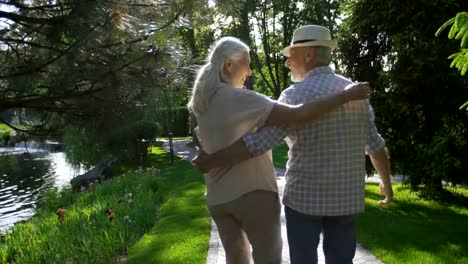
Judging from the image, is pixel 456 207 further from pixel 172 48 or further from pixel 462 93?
pixel 172 48

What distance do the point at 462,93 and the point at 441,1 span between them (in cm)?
144

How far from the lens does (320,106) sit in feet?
7.22

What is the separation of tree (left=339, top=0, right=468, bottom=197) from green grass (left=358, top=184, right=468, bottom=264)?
2.18 ft

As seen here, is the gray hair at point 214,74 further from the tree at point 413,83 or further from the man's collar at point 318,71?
the tree at point 413,83

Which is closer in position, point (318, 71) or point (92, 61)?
point (318, 71)

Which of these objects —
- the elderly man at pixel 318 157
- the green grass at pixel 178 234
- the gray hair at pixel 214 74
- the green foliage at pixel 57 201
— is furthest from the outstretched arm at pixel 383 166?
the green foliage at pixel 57 201

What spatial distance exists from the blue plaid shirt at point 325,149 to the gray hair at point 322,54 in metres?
0.06

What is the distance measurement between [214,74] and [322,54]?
1.80 ft

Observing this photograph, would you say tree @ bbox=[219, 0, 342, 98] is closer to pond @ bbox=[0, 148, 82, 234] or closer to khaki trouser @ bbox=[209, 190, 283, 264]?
pond @ bbox=[0, 148, 82, 234]

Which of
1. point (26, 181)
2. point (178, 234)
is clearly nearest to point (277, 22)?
point (26, 181)

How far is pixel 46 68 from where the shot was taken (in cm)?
409

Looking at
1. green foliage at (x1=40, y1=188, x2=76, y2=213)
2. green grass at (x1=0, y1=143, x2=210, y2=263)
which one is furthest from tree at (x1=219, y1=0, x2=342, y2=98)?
green grass at (x1=0, y1=143, x2=210, y2=263)

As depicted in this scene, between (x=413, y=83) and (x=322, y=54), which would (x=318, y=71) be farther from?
(x=413, y=83)

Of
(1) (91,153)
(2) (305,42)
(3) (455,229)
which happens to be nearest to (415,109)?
(3) (455,229)
